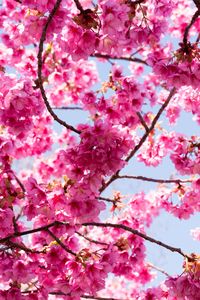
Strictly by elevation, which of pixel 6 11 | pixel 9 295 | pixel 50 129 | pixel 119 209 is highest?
pixel 6 11

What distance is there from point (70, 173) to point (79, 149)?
275mm

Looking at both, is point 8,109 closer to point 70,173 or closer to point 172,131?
point 70,173

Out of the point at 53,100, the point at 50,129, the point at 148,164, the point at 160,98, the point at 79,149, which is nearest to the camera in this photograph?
the point at 79,149

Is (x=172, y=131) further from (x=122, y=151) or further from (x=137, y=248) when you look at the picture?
(x=122, y=151)

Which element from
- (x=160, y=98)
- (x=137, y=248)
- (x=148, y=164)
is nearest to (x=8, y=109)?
(x=137, y=248)

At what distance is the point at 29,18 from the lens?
4578 millimetres

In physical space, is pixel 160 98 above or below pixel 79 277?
above

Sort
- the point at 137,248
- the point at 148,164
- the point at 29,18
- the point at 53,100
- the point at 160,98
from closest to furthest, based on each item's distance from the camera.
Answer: the point at 29,18 → the point at 137,248 → the point at 148,164 → the point at 160,98 → the point at 53,100

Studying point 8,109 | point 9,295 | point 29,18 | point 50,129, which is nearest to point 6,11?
point 50,129

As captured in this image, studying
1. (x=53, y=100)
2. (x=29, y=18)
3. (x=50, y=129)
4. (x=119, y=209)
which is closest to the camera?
(x=29, y=18)

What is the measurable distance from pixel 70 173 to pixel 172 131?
12.2 ft

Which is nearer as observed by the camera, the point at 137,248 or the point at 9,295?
the point at 9,295

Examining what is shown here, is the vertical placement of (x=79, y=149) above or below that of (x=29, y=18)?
below

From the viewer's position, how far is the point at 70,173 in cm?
444
